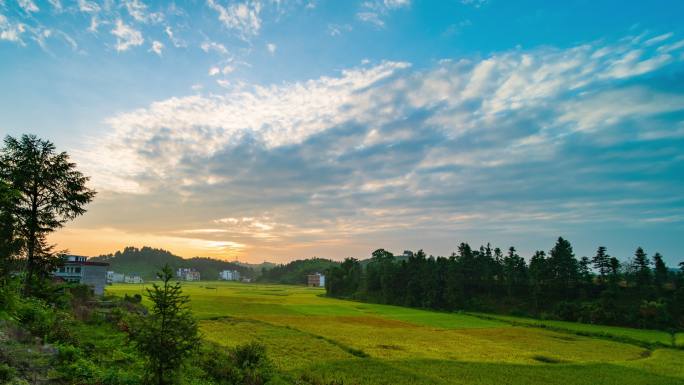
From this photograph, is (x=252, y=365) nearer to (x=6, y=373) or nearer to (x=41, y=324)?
(x=41, y=324)

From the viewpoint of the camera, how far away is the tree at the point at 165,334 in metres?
13.3

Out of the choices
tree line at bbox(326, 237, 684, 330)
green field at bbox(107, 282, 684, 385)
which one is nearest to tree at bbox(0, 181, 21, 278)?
green field at bbox(107, 282, 684, 385)

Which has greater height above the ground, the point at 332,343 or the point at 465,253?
the point at 465,253

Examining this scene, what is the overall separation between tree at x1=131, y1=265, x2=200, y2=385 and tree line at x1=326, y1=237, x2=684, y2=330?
87.6m

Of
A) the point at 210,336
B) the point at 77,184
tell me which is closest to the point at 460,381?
the point at 210,336

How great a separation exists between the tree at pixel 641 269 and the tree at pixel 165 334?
4261 inches

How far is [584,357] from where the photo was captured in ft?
134

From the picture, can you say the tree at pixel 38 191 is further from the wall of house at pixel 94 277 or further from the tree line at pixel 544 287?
the tree line at pixel 544 287

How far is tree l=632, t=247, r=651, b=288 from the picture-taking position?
9025 cm

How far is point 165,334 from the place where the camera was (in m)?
13.5

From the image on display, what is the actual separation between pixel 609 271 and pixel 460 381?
304 feet

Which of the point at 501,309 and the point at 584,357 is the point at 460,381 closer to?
the point at 584,357

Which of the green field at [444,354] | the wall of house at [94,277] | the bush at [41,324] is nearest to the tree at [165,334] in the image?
the green field at [444,354]

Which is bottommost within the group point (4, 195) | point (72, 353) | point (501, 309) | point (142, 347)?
point (501, 309)
